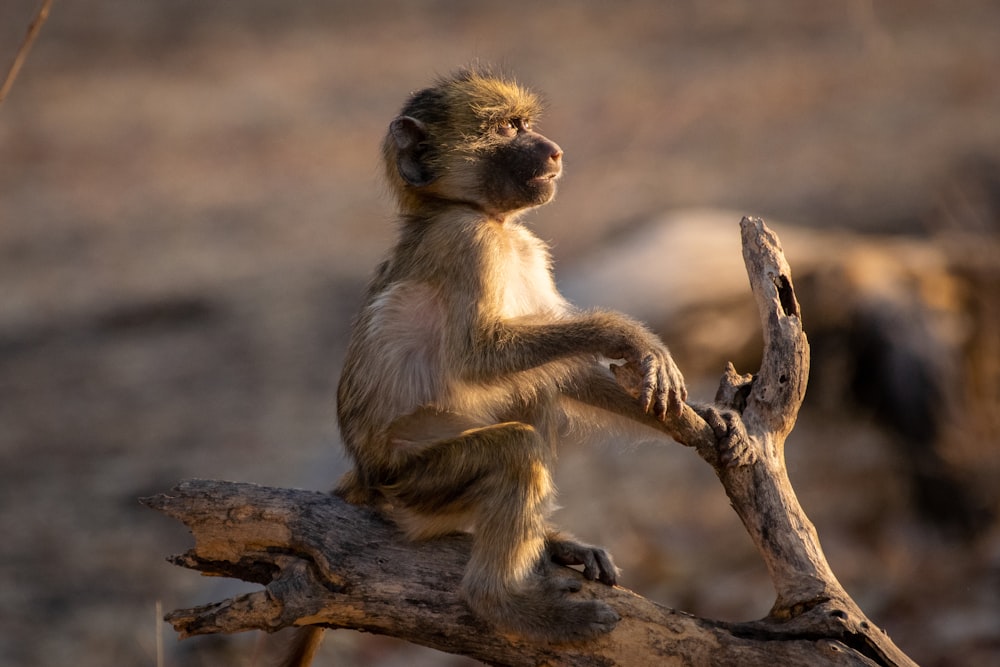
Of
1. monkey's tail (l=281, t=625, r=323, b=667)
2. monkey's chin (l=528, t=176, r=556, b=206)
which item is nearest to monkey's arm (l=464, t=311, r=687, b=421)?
monkey's chin (l=528, t=176, r=556, b=206)

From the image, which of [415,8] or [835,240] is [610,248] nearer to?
[835,240]

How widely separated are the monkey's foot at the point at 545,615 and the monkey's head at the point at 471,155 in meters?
1.70

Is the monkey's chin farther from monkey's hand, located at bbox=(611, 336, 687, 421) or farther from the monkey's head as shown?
monkey's hand, located at bbox=(611, 336, 687, 421)

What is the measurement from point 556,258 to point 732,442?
8.47 m

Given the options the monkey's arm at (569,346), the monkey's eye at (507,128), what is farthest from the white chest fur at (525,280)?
the monkey's eye at (507,128)

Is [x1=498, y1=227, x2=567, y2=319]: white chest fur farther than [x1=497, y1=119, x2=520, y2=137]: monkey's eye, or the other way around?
[x1=497, y1=119, x2=520, y2=137]: monkey's eye

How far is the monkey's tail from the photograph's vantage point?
14.9 ft

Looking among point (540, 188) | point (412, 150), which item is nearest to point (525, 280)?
point (540, 188)

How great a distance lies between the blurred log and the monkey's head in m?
0.98

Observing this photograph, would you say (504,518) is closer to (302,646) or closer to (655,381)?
(655,381)

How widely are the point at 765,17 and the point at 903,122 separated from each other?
4622 millimetres

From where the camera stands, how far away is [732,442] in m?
4.34

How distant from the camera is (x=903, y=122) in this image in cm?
1511

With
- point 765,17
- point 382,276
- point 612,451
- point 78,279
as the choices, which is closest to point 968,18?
point 765,17
